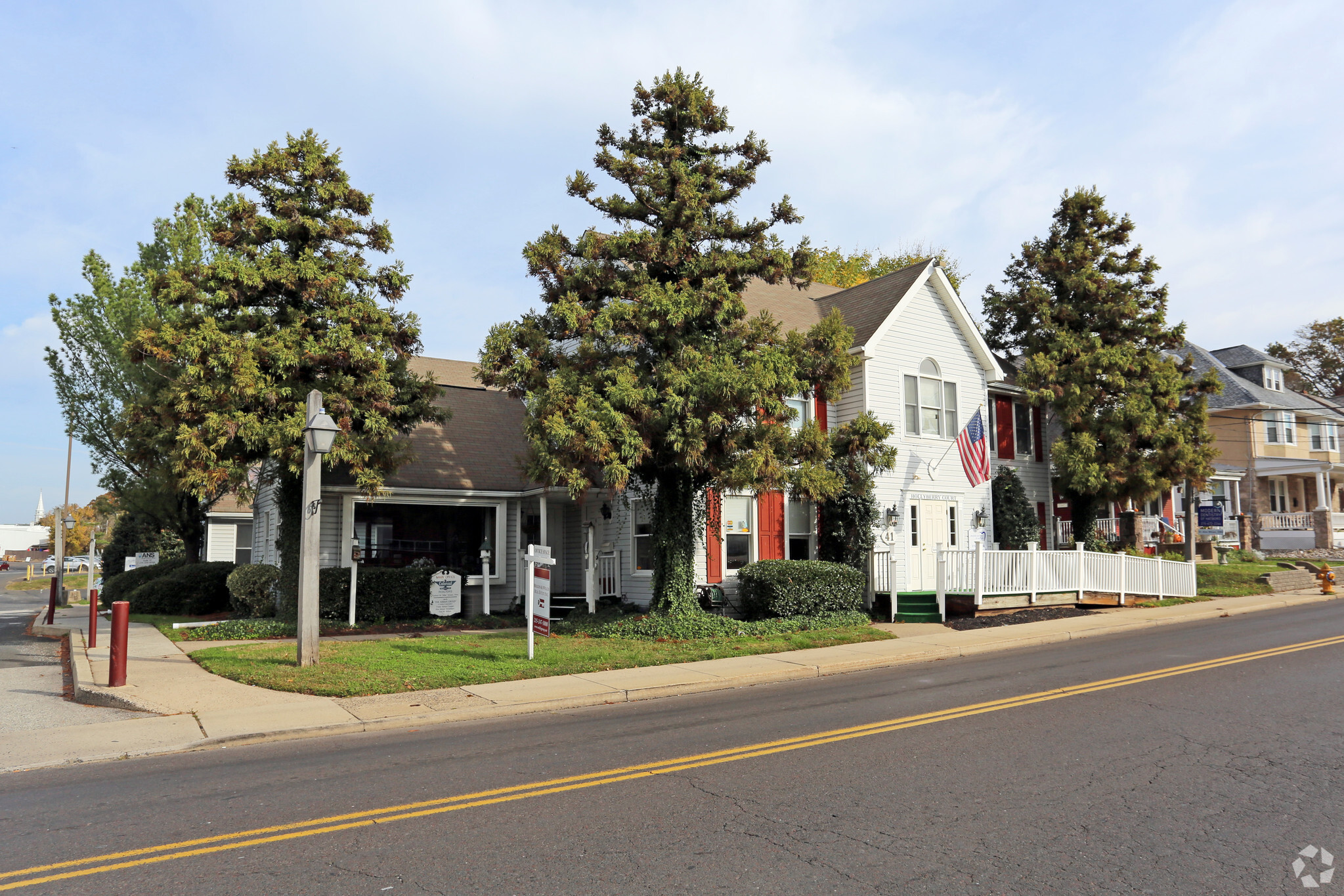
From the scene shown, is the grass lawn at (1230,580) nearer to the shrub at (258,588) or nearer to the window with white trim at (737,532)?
the window with white trim at (737,532)

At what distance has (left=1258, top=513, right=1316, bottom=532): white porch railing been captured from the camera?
4069cm

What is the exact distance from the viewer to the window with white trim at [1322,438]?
45.2 metres

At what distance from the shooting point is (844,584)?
1906cm

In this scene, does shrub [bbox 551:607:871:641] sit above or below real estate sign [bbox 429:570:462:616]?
below

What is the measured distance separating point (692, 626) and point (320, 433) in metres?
7.43

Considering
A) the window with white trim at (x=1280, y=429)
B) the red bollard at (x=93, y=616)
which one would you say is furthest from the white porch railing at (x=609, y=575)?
the window with white trim at (x=1280, y=429)

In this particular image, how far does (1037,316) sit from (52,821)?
90.6 ft

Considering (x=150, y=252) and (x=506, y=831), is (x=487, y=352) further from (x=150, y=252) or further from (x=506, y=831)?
(x=150, y=252)

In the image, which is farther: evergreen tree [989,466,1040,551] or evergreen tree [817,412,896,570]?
evergreen tree [989,466,1040,551]

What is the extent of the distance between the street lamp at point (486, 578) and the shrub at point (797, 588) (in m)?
6.05

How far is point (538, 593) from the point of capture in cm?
1388

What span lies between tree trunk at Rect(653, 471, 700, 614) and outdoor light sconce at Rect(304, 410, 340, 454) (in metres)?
6.41

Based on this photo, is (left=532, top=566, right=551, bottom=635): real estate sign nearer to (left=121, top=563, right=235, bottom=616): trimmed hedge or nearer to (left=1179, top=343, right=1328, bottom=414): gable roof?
(left=121, top=563, right=235, bottom=616): trimmed hedge

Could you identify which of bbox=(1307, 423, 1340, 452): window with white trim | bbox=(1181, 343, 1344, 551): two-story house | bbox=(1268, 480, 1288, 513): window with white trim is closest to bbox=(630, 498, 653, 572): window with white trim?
bbox=(1181, 343, 1344, 551): two-story house
